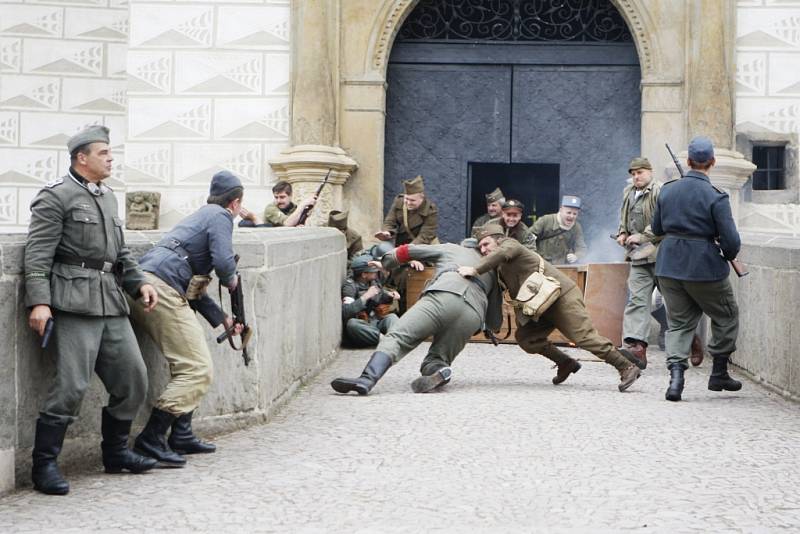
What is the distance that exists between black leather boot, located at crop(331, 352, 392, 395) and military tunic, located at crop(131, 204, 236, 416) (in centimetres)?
226

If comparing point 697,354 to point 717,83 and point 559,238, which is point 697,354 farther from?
point 717,83

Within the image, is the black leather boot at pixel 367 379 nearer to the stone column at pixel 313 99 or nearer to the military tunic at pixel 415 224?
the military tunic at pixel 415 224

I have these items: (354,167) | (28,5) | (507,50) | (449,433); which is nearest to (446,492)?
(449,433)

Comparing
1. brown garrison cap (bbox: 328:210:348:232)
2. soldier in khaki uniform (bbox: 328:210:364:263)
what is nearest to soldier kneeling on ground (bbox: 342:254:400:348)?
soldier in khaki uniform (bbox: 328:210:364:263)

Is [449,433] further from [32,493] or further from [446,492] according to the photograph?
[32,493]

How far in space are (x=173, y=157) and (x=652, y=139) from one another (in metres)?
5.10

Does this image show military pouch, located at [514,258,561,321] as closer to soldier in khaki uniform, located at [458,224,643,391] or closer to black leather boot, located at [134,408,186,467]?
soldier in khaki uniform, located at [458,224,643,391]

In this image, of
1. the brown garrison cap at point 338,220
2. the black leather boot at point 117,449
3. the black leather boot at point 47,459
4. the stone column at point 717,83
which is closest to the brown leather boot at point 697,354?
the stone column at point 717,83

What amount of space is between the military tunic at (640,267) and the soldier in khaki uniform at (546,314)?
1.20 m

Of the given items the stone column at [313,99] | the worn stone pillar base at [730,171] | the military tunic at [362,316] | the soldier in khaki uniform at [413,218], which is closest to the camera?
the military tunic at [362,316]

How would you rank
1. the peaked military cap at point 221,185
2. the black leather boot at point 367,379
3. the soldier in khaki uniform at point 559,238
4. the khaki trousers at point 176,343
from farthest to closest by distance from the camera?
the soldier in khaki uniform at point 559,238 → the black leather boot at point 367,379 → the peaked military cap at point 221,185 → the khaki trousers at point 176,343

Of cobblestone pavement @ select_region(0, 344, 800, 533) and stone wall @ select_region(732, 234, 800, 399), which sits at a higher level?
stone wall @ select_region(732, 234, 800, 399)

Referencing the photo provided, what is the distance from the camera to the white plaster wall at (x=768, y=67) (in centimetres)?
1438

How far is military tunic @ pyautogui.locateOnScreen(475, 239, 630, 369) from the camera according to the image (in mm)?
9936
